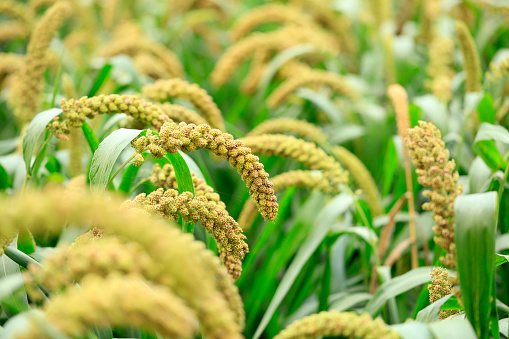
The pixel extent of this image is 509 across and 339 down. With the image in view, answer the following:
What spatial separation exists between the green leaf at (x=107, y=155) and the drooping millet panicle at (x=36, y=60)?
2.85ft

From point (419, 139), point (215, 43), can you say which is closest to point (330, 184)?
point (419, 139)

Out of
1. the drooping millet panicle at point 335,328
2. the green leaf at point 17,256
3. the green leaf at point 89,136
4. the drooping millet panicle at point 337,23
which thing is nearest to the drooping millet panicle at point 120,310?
the drooping millet panicle at point 335,328

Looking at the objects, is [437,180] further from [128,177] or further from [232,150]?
[128,177]

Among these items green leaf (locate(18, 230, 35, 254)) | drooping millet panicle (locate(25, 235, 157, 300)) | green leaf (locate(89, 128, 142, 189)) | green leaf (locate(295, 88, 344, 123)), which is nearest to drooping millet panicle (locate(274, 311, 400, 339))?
drooping millet panicle (locate(25, 235, 157, 300))

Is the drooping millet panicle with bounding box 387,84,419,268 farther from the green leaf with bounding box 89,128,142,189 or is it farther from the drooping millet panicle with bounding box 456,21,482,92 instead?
the green leaf with bounding box 89,128,142,189

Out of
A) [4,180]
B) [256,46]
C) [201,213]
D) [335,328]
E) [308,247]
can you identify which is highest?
[256,46]

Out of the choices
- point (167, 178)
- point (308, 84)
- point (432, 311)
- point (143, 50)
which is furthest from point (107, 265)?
point (143, 50)

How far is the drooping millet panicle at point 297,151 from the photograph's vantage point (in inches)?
59.7

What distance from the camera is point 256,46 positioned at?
2666 mm

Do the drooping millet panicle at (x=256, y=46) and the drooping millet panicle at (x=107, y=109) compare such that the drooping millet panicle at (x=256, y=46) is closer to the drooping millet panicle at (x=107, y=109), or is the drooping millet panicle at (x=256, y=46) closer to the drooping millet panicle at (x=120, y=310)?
the drooping millet panicle at (x=107, y=109)

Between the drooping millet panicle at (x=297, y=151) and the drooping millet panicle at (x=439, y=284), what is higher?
the drooping millet panicle at (x=297, y=151)

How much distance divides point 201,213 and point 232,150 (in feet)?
0.52

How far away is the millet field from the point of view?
2.41 ft

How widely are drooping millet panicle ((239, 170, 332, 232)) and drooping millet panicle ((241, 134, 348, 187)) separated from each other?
0.03 m
